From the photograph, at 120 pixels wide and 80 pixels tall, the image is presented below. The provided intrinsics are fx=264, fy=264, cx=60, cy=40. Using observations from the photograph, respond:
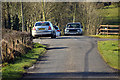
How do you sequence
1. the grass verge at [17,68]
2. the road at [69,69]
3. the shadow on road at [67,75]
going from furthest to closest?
the road at [69,69]
the grass verge at [17,68]
the shadow on road at [67,75]

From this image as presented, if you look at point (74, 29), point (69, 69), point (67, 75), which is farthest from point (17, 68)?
point (74, 29)

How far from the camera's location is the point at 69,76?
27.6ft

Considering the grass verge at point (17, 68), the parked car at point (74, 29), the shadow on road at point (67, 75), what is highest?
the parked car at point (74, 29)

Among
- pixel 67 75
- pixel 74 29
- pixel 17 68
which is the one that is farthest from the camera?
pixel 74 29

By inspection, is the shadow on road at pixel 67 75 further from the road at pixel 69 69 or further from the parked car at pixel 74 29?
the parked car at pixel 74 29

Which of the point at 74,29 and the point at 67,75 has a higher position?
the point at 74,29

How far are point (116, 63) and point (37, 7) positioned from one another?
42240 millimetres

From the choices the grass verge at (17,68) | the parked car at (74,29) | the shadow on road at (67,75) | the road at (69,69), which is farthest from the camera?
the parked car at (74,29)

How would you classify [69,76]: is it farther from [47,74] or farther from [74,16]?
[74,16]

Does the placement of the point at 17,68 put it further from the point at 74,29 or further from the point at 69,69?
the point at 74,29

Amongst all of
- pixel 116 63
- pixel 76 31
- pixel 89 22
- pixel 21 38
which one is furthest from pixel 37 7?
pixel 116 63

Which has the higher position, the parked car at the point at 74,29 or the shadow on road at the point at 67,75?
the parked car at the point at 74,29

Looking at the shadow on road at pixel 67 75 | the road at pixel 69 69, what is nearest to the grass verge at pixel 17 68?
the road at pixel 69 69

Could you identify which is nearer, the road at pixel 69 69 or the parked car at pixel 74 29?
the road at pixel 69 69
